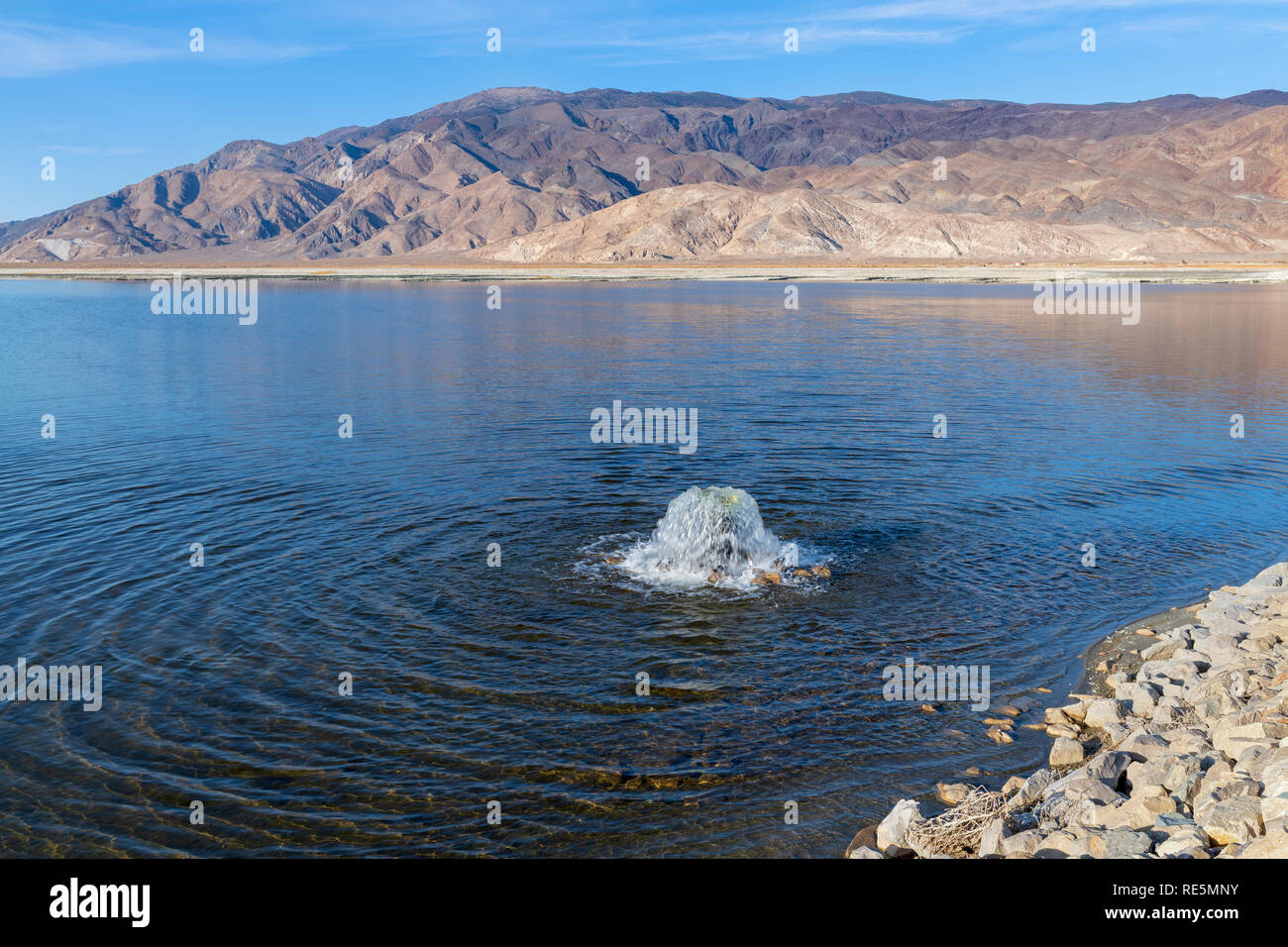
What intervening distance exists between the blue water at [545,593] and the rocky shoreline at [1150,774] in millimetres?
730

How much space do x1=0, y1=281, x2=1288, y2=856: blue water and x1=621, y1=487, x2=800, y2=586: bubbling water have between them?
80cm

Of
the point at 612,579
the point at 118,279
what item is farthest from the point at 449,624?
the point at 118,279

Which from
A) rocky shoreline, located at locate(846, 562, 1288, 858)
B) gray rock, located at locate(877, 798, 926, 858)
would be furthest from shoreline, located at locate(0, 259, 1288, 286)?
gray rock, located at locate(877, 798, 926, 858)

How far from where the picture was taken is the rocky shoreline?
8.16 metres

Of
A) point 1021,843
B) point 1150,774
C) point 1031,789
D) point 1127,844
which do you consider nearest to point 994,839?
point 1021,843

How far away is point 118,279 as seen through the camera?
180375 millimetres

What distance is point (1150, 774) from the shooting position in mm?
9492

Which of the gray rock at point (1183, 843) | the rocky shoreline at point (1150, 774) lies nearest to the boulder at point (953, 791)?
the rocky shoreline at point (1150, 774)

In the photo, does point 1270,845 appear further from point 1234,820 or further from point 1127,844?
point 1127,844

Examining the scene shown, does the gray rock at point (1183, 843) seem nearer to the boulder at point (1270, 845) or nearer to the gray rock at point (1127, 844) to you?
the gray rock at point (1127, 844)

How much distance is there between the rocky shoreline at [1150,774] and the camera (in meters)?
8.16

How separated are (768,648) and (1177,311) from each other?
76186 millimetres
